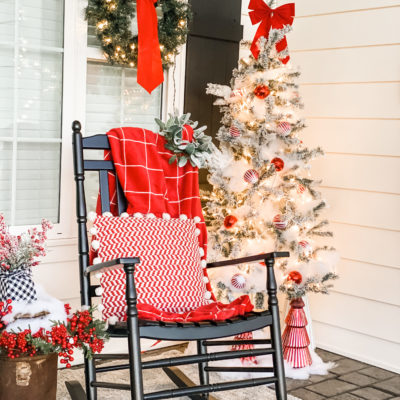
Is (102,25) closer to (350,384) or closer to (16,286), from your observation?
(16,286)

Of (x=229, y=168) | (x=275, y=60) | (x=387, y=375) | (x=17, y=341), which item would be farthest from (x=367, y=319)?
(x=17, y=341)

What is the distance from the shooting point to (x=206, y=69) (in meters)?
3.52

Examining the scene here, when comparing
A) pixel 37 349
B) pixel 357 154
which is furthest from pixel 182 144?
pixel 357 154

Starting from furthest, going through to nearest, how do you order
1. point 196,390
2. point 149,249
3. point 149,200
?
point 149,200, point 149,249, point 196,390

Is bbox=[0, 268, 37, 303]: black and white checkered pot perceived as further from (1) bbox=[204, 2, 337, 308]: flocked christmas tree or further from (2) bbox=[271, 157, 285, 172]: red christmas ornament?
(2) bbox=[271, 157, 285, 172]: red christmas ornament

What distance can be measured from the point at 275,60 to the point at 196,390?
1655 millimetres

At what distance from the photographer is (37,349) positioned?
7.57ft

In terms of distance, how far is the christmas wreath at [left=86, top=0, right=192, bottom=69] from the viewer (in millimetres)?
2998

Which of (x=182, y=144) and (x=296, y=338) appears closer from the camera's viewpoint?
(x=182, y=144)

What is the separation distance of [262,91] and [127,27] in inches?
27.7

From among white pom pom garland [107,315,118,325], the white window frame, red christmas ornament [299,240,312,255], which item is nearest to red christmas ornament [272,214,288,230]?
red christmas ornament [299,240,312,255]

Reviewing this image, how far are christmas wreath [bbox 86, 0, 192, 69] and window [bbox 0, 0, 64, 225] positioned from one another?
18cm

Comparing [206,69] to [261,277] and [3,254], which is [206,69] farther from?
[3,254]

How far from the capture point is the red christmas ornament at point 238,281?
3123 millimetres
